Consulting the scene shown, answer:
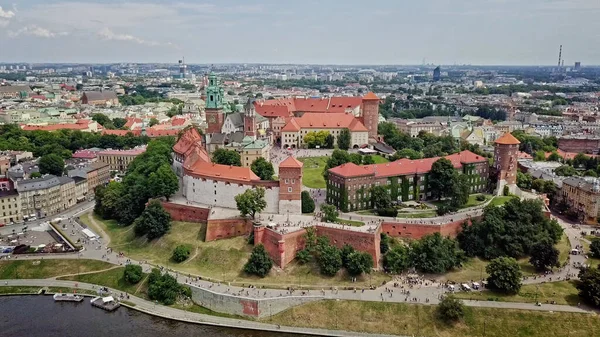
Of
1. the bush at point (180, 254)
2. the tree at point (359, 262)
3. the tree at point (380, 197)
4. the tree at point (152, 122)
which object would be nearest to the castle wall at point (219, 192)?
the bush at point (180, 254)

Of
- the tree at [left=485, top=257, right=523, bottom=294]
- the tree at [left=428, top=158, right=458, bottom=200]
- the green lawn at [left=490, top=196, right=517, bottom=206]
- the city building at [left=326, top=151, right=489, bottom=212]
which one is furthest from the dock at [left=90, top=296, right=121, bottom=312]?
the green lawn at [left=490, top=196, right=517, bottom=206]

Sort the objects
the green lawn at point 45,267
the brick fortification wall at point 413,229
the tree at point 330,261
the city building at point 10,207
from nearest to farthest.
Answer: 1. the tree at point 330,261
2. the brick fortification wall at point 413,229
3. the green lawn at point 45,267
4. the city building at point 10,207

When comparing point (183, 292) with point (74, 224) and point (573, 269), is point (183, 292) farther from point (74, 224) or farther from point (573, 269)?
point (573, 269)

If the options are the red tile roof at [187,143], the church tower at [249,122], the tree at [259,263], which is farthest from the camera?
the church tower at [249,122]

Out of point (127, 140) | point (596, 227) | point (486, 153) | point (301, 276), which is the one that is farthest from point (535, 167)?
point (127, 140)

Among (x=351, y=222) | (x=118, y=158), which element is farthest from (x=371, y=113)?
(x=118, y=158)

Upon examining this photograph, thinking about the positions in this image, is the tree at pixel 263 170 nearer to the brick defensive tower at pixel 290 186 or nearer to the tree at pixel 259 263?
the brick defensive tower at pixel 290 186

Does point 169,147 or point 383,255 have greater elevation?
point 169,147

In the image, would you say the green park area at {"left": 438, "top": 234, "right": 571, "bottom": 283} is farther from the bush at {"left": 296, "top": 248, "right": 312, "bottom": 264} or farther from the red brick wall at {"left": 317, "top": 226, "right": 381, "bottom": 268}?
the bush at {"left": 296, "top": 248, "right": 312, "bottom": 264}

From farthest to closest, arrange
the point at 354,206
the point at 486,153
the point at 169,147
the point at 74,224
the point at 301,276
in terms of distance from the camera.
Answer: the point at 486,153
the point at 169,147
the point at 74,224
the point at 354,206
the point at 301,276
